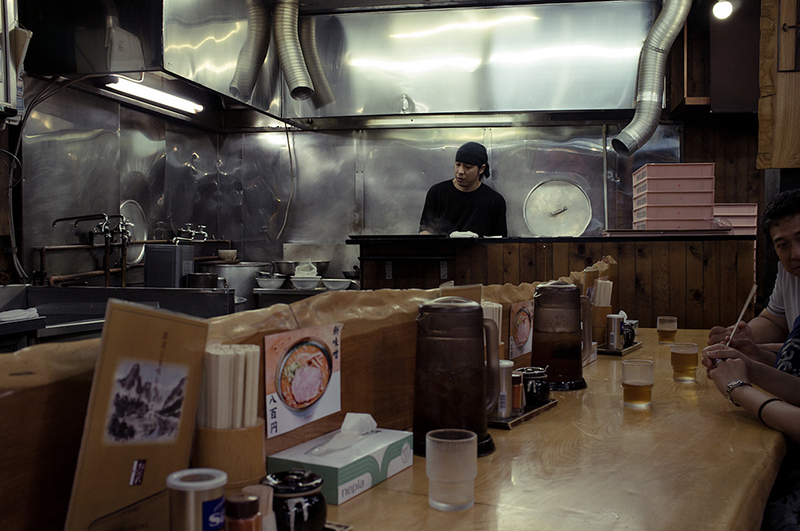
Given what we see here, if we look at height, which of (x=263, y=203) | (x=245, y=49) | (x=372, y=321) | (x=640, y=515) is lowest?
(x=640, y=515)

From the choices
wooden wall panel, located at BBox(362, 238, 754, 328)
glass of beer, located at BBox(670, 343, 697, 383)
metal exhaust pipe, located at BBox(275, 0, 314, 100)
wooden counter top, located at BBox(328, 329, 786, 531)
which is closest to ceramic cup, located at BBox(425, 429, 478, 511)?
wooden counter top, located at BBox(328, 329, 786, 531)

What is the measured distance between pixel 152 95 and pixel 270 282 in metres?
1.83

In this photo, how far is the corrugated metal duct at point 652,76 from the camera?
210 inches

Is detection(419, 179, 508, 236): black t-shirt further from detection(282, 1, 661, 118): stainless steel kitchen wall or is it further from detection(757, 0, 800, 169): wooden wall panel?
detection(757, 0, 800, 169): wooden wall panel

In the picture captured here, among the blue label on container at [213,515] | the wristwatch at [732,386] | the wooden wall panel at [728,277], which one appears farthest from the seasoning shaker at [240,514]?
the wooden wall panel at [728,277]

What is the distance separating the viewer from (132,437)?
80 centimetres

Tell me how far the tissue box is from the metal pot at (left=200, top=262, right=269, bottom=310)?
186 inches

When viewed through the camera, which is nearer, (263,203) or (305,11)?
(305,11)

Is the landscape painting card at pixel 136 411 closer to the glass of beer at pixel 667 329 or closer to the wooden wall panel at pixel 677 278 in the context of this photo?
the glass of beer at pixel 667 329

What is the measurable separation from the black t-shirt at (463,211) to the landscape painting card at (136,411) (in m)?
5.08

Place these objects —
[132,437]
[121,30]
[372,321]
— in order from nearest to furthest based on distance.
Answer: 1. [132,437]
2. [372,321]
3. [121,30]

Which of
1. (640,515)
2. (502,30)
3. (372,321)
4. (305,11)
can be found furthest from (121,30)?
(640,515)

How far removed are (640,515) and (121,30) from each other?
4274mm

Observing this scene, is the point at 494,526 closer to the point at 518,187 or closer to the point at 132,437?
the point at 132,437
